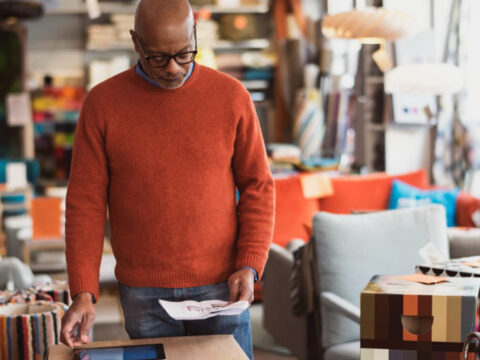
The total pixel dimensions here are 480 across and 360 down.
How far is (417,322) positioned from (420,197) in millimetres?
2949

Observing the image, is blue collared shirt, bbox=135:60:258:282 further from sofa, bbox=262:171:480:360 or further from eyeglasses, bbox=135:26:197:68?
sofa, bbox=262:171:480:360

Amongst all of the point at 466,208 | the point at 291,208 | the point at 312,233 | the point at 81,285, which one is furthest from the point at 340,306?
the point at 291,208

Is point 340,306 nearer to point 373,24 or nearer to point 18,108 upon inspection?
point 373,24

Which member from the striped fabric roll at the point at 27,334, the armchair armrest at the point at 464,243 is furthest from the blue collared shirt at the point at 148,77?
the armchair armrest at the point at 464,243

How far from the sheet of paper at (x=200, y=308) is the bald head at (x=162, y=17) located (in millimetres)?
616

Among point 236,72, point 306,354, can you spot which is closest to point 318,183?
point 306,354

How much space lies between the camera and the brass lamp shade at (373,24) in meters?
4.27

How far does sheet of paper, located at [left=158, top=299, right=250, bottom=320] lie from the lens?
160 centimetres

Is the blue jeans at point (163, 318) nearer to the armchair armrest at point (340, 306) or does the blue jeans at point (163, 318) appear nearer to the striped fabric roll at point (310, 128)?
the armchair armrest at point (340, 306)

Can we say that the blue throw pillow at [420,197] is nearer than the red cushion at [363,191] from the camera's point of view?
Yes

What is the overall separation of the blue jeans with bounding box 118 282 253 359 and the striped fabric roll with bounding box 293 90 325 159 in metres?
5.71

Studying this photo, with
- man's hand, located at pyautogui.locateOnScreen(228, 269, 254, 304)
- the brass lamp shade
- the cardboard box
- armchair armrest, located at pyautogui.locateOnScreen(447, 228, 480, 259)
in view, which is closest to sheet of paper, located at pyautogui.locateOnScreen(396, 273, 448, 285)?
the cardboard box

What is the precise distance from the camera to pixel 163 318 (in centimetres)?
178

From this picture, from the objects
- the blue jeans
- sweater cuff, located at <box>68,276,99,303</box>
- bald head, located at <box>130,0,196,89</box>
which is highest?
bald head, located at <box>130,0,196,89</box>
